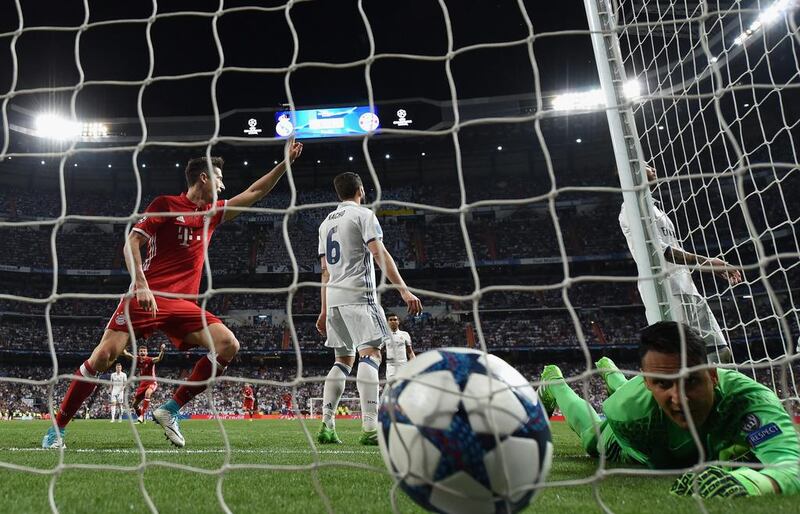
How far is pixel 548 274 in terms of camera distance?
93.0ft

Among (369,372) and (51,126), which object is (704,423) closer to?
(369,372)

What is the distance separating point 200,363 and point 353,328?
1209mm

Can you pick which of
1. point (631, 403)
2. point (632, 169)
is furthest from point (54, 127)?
point (631, 403)

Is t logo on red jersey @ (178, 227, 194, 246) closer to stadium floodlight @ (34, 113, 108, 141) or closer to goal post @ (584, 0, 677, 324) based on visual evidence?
goal post @ (584, 0, 677, 324)

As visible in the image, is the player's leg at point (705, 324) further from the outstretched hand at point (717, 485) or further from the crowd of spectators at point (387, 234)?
the crowd of spectators at point (387, 234)

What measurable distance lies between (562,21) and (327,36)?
813 cm

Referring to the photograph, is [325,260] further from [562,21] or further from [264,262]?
[264,262]

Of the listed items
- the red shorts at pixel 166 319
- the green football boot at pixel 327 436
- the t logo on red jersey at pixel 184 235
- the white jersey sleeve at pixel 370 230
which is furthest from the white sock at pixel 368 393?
the t logo on red jersey at pixel 184 235

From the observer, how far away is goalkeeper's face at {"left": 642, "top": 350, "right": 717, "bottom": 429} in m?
2.08

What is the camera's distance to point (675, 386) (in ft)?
6.76

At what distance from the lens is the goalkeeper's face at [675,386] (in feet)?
6.83

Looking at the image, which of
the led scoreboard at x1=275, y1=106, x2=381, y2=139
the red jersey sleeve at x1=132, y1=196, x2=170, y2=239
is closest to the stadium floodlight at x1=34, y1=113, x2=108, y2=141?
the led scoreboard at x1=275, y1=106, x2=381, y2=139

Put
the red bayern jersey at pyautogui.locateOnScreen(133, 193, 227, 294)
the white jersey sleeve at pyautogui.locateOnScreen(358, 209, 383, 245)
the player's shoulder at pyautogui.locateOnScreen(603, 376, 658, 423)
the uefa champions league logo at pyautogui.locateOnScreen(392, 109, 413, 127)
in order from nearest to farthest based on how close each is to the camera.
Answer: the player's shoulder at pyautogui.locateOnScreen(603, 376, 658, 423) < the red bayern jersey at pyautogui.locateOnScreen(133, 193, 227, 294) < the white jersey sleeve at pyautogui.locateOnScreen(358, 209, 383, 245) < the uefa champions league logo at pyautogui.locateOnScreen(392, 109, 413, 127)

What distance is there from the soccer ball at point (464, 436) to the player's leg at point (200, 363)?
2577 mm
